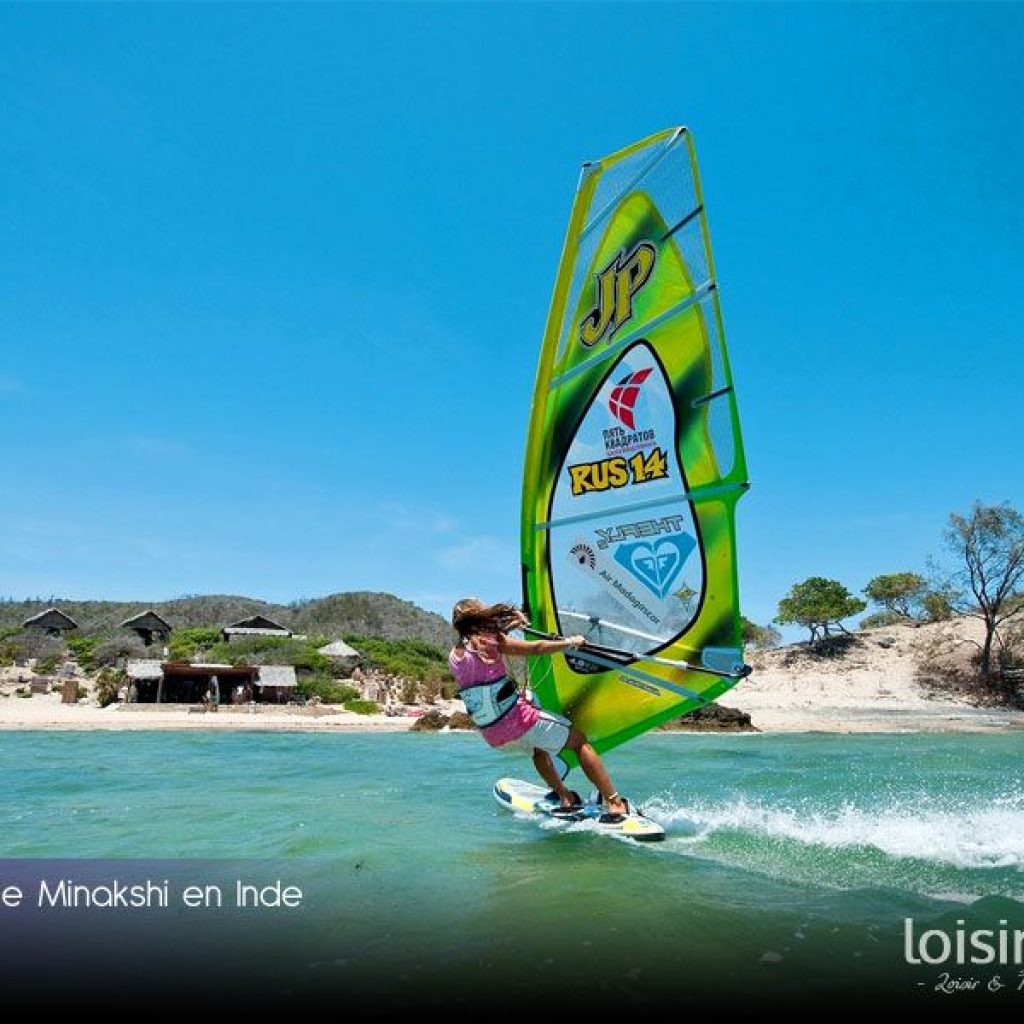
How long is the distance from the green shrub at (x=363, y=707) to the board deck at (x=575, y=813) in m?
18.8

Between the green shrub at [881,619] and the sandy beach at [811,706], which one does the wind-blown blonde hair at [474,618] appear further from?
the green shrub at [881,619]

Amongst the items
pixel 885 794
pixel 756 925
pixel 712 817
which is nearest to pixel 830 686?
pixel 885 794

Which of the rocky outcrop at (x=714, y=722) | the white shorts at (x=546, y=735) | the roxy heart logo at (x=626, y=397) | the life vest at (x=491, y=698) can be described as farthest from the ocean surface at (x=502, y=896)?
the rocky outcrop at (x=714, y=722)

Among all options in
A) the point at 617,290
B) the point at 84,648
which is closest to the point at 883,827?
the point at 617,290

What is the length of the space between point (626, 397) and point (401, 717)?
19179 millimetres

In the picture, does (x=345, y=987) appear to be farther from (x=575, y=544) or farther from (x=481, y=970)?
(x=575, y=544)

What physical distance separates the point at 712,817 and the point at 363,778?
4110mm

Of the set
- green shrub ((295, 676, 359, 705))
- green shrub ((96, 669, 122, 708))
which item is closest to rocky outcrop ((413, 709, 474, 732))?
green shrub ((295, 676, 359, 705))

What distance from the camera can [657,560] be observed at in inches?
191

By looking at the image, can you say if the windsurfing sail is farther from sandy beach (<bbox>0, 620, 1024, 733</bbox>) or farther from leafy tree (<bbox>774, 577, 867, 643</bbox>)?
leafy tree (<bbox>774, 577, 867, 643</bbox>)

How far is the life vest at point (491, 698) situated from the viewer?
181 inches

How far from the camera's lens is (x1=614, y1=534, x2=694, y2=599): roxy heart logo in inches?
187

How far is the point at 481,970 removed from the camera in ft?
8.38

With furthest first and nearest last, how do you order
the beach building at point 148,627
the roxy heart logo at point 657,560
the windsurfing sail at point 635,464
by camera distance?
the beach building at point 148,627, the roxy heart logo at point 657,560, the windsurfing sail at point 635,464
